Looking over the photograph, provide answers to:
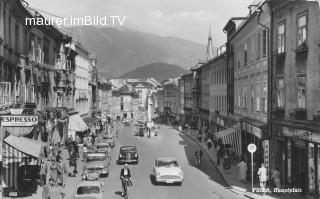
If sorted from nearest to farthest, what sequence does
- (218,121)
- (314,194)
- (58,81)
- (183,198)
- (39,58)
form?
1. (314,194)
2. (183,198)
3. (39,58)
4. (58,81)
5. (218,121)

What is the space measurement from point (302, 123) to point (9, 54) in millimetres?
16966

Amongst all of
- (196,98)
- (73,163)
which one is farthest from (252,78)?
(196,98)

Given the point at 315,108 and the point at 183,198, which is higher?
the point at 315,108

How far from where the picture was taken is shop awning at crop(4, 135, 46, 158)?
2398 cm

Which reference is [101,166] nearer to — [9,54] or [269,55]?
[9,54]

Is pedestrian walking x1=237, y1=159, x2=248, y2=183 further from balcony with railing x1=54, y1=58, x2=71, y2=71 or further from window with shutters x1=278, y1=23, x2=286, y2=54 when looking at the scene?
balcony with railing x1=54, y1=58, x2=71, y2=71

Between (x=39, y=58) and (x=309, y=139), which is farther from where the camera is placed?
(x=39, y=58)

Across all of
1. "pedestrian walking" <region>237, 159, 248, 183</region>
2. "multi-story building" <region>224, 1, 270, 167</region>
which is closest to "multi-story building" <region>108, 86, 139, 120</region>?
"multi-story building" <region>224, 1, 270, 167</region>

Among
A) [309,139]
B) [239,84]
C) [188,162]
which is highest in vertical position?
[239,84]

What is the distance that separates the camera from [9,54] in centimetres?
3064

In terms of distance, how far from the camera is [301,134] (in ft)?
82.4

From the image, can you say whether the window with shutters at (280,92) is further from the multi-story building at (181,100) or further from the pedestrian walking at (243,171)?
the multi-story building at (181,100)

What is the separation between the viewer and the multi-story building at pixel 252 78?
109 feet

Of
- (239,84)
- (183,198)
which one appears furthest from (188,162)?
(183,198)
